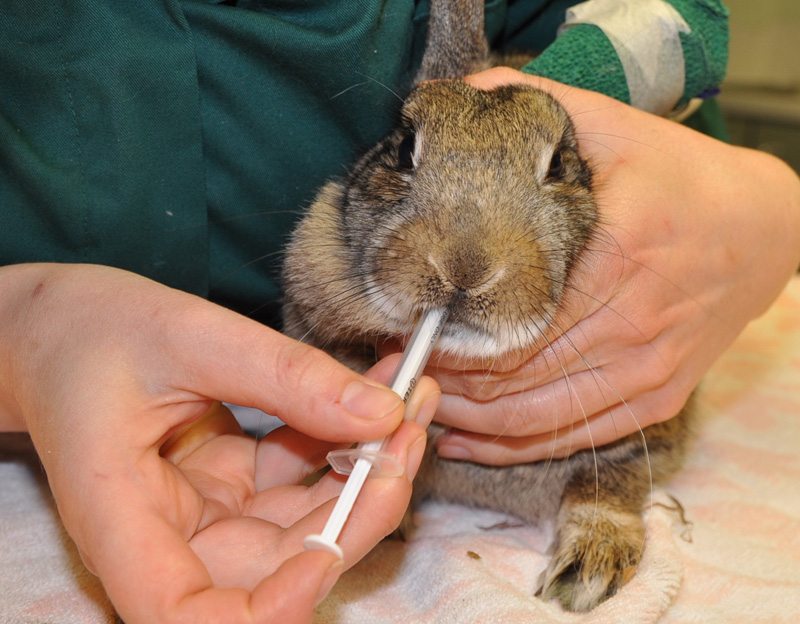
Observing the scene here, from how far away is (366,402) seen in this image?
3.85ft

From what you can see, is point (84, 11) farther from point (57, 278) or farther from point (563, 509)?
point (563, 509)

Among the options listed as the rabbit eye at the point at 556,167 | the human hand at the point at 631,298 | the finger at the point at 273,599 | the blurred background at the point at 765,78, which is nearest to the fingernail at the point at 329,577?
the finger at the point at 273,599

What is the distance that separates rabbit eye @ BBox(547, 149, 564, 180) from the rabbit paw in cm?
84

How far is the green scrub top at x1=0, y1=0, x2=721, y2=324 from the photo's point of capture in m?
1.64

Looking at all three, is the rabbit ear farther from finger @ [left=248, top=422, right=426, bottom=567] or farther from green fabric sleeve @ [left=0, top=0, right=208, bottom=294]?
finger @ [left=248, top=422, right=426, bottom=567]

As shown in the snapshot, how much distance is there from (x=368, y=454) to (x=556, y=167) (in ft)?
3.03

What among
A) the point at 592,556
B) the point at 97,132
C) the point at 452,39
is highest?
the point at 452,39

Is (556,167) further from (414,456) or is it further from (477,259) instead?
(414,456)

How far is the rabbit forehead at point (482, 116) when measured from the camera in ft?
5.45

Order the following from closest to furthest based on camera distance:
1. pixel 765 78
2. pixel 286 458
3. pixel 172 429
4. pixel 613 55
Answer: pixel 172 429 < pixel 286 458 < pixel 613 55 < pixel 765 78

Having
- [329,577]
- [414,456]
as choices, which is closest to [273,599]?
[329,577]

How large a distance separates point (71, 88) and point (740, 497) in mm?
1967

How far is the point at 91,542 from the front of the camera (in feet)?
3.75

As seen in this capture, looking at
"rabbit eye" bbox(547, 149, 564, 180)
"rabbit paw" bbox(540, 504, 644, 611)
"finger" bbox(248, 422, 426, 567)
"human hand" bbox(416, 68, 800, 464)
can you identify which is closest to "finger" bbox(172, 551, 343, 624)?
"finger" bbox(248, 422, 426, 567)
